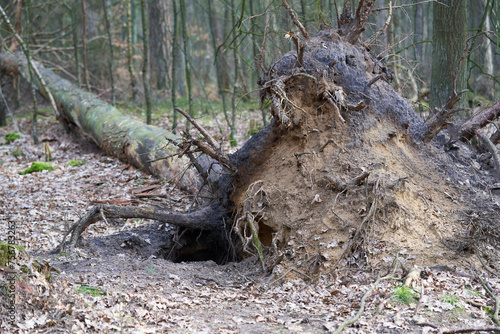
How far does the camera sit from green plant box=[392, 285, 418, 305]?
12.3ft

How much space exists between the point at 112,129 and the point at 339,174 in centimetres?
656

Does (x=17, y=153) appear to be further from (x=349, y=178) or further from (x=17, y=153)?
(x=349, y=178)

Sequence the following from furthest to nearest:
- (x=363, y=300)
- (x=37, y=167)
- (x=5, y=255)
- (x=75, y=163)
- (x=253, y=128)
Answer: (x=253, y=128) < (x=75, y=163) < (x=37, y=167) < (x=363, y=300) < (x=5, y=255)

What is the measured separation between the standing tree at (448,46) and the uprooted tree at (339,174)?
1.28m

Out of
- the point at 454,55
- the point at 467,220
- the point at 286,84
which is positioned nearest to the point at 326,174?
the point at 286,84

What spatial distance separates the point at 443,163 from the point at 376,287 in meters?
2.44

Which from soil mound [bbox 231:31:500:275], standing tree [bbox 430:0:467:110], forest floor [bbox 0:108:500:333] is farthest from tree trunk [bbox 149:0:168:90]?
forest floor [bbox 0:108:500:333]

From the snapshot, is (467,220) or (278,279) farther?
(467,220)

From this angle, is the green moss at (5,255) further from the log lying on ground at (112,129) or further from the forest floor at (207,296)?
the log lying on ground at (112,129)

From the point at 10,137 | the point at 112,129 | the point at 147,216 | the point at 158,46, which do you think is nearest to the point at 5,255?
the point at 147,216

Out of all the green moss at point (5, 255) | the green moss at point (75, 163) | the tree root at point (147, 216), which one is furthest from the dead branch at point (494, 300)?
the green moss at point (75, 163)

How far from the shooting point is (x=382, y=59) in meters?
6.10

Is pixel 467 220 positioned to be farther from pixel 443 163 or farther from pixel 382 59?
pixel 382 59

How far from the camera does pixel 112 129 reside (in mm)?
9898
